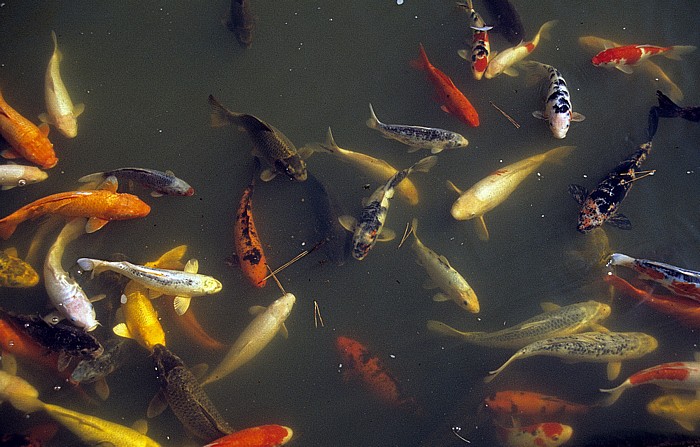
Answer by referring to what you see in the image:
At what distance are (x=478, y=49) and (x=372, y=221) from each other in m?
2.30

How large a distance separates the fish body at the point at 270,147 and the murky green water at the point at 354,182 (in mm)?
293

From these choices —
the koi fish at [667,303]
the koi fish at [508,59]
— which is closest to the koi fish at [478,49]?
the koi fish at [508,59]

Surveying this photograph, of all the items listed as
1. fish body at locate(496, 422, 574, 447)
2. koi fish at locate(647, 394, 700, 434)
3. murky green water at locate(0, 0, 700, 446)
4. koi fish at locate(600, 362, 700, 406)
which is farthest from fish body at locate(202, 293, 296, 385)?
koi fish at locate(647, 394, 700, 434)

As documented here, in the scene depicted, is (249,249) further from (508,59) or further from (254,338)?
(508,59)

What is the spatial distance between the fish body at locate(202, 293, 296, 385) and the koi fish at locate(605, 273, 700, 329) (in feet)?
10.7

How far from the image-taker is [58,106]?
18.4ft

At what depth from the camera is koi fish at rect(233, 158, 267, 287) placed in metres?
5.17

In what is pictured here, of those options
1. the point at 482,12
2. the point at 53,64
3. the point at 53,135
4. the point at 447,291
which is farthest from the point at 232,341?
the point at 482,12

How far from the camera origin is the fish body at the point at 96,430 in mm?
4625

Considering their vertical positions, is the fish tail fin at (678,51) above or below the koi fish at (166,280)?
above

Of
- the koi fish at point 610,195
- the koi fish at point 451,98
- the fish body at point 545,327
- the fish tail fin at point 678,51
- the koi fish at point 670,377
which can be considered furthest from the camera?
the fish tail fin at point 678,51

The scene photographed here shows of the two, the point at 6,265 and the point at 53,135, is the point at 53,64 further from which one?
the point at 6,265

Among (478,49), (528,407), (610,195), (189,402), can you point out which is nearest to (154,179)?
(189,402)

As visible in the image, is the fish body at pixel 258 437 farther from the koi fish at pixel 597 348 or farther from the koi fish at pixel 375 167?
the koi fish at pixel 375 167
